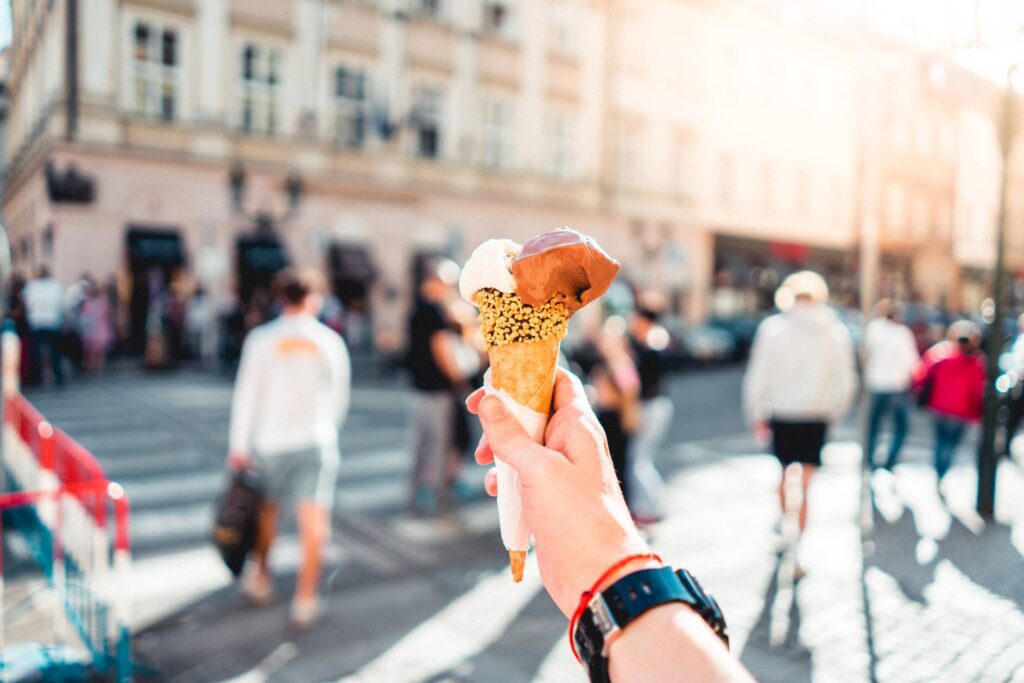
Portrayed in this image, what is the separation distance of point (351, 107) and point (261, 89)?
113 inches

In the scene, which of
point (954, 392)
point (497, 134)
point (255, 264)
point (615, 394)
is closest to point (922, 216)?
point (497, 134)

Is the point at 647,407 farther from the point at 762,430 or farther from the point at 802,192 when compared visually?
the point at 802,192

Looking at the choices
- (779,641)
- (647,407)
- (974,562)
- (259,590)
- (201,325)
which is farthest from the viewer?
(201,325)

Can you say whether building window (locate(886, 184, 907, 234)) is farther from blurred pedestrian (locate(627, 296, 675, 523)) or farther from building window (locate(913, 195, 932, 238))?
blurred pedestrian (locate(627, 296, 675, 523))

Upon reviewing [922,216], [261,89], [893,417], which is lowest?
[893,417]

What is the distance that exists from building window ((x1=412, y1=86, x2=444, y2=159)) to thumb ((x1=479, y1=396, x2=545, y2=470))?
62.7 ft

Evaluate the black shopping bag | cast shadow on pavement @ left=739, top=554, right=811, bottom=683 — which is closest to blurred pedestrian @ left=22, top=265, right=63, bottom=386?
the black shopping bag

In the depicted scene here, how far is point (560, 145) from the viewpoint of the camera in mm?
22438

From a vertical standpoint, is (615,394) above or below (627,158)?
below

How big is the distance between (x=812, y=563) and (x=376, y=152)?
16278mm

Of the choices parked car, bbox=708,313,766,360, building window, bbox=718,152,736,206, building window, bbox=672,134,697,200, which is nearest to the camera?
parked car, bbox=708,313,766,360

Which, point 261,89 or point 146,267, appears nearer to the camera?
point 146,267

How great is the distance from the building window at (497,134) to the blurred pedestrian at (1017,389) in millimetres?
15494

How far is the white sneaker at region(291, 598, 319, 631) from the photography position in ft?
14.3
